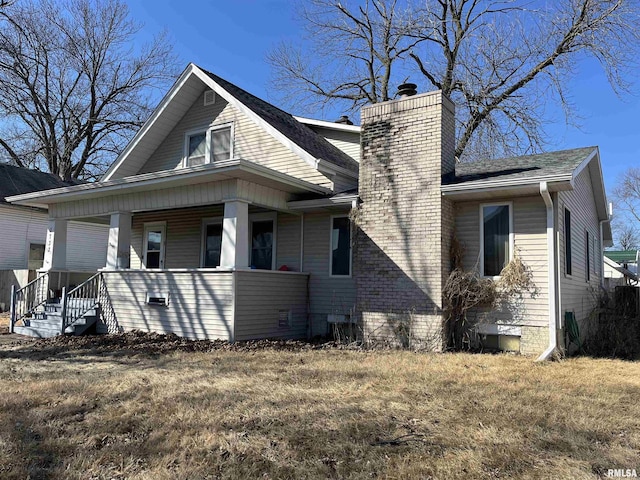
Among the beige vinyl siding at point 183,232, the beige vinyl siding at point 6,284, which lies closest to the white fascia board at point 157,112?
the beige vinyl siding at point 183,232

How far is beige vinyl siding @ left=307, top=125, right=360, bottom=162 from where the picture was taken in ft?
49.2

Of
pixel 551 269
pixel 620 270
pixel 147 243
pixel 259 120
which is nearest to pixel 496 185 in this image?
pixel 551 269

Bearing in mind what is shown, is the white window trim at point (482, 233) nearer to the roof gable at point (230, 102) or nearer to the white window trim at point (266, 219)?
the roof gable at point (230, 102)

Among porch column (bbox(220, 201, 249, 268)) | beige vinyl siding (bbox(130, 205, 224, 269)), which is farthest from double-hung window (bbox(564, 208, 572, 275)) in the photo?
beige vinyl siding (bbox(130, 205, 224, 269))

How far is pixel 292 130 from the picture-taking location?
1341 cm

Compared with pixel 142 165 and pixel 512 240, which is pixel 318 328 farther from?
pixel 142 165

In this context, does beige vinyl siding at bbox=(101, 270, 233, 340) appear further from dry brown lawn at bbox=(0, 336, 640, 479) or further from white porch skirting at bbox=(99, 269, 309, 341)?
dry brown lawn at bbox=(0, 336, 640, 479)

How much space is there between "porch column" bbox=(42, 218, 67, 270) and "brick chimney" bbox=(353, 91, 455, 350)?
828 cm

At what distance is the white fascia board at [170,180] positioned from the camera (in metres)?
9.66

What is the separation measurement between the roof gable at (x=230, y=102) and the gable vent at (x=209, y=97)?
16 cm

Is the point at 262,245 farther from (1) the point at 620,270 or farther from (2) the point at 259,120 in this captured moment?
(1) the point at 620,270

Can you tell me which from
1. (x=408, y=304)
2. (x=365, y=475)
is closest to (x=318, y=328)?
(x=408, y=304)

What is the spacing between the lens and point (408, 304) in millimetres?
9930

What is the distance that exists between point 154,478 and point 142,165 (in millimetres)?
12781
